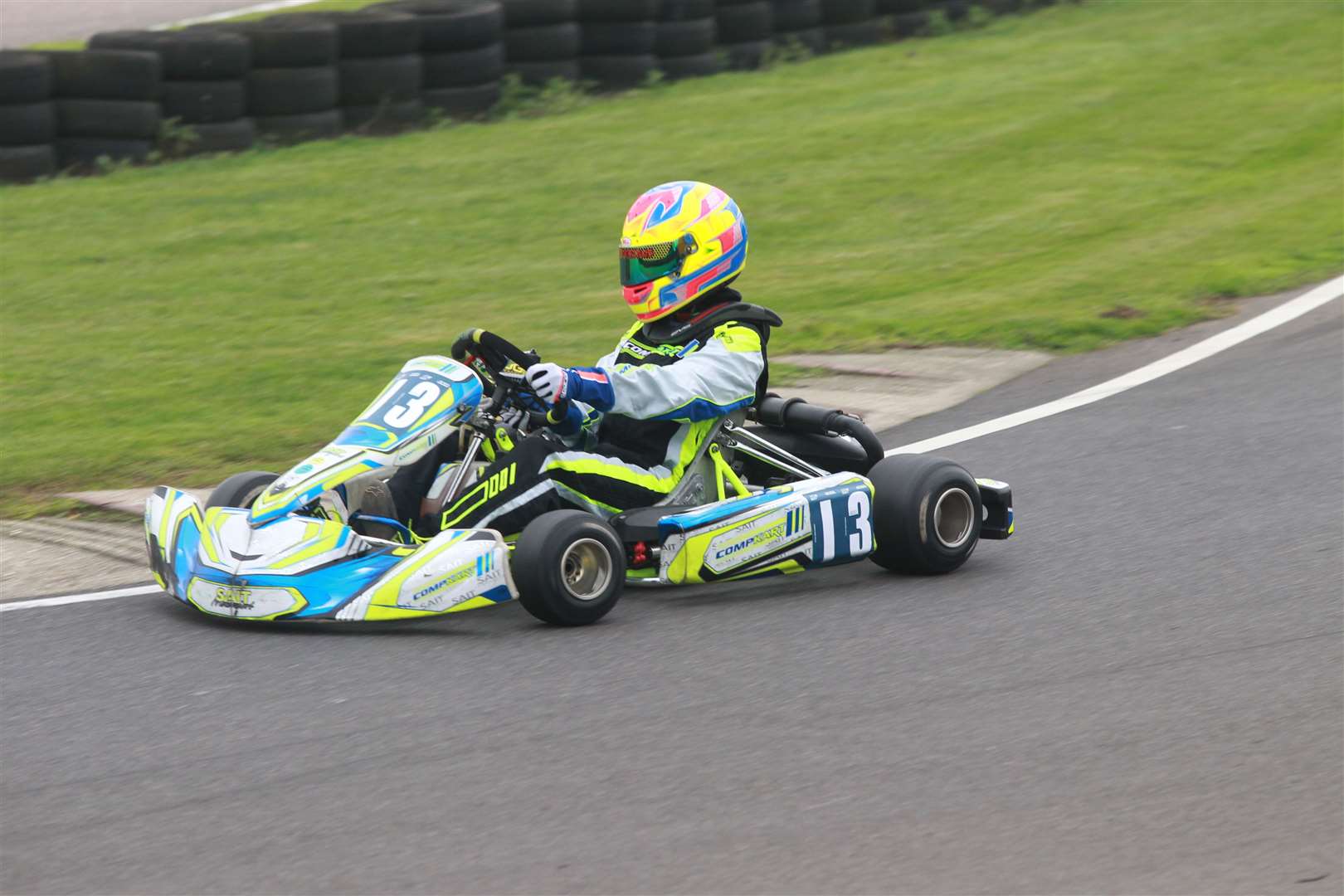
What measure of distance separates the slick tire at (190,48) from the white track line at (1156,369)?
6510 millimetres

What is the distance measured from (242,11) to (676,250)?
A: 1139 centimetres

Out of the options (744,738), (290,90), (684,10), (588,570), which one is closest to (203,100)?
(290,90)

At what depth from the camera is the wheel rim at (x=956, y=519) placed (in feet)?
18.2

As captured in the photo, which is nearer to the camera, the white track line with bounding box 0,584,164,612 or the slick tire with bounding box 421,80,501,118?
the white track line with bounding box 0,584,164,612

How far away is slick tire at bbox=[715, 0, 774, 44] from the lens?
1476cm

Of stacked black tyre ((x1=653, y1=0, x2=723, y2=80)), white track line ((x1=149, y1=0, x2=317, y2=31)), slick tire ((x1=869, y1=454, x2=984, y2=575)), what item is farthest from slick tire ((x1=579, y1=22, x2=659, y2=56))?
slick tire ((x1=869, y1=454, x2=984, y2=575))

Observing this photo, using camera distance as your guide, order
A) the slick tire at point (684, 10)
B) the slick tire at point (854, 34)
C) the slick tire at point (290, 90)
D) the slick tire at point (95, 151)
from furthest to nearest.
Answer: the slick tire at point (854, 34) < the slick tire at point (684, 10) < the slick tire at point (290, 90) < the slick tire at point (95, 151)

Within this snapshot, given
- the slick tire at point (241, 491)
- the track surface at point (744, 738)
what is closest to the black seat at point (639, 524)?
the track surface at point (744, 738)

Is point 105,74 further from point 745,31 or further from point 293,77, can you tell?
point 745,31

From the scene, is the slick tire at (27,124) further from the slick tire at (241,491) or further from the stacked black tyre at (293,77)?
the slick tire at (241,491)

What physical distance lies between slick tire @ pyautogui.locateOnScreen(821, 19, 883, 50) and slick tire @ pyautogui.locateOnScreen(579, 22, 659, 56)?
80.8 inches

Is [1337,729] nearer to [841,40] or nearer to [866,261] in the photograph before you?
[866,261]

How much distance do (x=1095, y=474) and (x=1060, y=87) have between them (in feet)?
27.8

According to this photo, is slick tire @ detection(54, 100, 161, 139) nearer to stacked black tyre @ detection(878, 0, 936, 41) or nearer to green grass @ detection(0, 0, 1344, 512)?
green grass @ detection(0, 0, 1344, 512)
